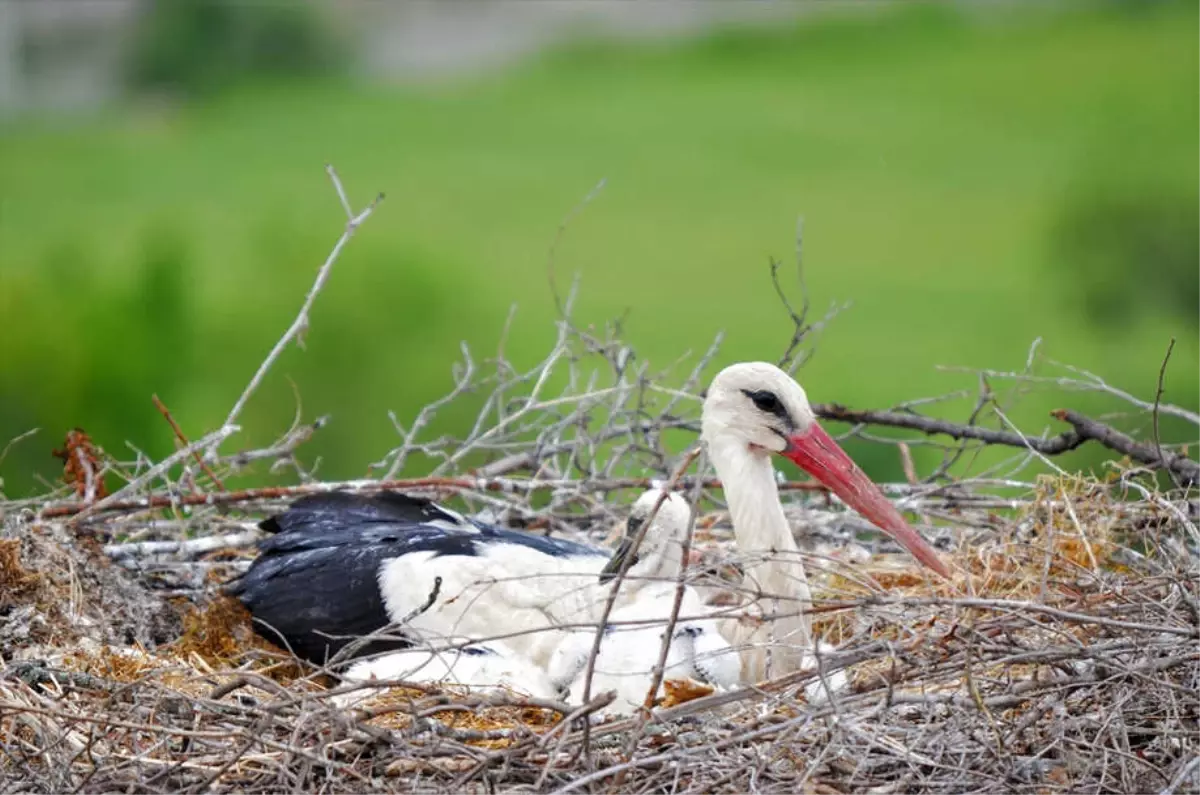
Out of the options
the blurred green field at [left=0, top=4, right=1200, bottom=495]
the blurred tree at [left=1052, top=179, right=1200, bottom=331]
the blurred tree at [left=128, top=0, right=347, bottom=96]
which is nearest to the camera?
the blurred green field at [left=0, top=4, right=1200, bottom=495]

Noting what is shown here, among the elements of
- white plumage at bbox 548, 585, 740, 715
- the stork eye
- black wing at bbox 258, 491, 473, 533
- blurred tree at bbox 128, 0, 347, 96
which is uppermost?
the stork eye

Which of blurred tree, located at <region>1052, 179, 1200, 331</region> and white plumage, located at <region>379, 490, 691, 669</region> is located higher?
white plumage, located at <region>379, 490, 691, 669</region>

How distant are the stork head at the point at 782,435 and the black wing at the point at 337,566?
56 centimetres

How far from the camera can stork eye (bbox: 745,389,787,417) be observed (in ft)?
13.7

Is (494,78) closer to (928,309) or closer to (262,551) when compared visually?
(928,309)

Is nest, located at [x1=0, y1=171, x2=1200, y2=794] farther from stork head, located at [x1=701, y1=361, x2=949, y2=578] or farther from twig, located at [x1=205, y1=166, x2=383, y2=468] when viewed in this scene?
twig, located at [x1=205, y1=166, x2=383, y2=468]

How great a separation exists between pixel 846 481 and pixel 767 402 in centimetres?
29

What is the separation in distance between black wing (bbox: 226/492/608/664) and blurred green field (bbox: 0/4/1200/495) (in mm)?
15982

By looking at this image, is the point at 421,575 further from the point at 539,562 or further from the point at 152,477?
the point at 152,477

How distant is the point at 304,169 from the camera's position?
38.4 m

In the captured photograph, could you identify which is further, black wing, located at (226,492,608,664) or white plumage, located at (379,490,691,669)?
black wing, located at (226,492,608,664)

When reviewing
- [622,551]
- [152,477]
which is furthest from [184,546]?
[622,551]

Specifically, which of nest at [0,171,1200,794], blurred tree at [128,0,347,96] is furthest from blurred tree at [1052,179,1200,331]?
nest at [0,171,1200,794]

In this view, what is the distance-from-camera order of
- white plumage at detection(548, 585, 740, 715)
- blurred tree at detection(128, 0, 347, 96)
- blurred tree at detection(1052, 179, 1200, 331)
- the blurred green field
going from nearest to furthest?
1. white plumage at detection(548, 585, 740, 715)
2. the blurred green field
3. blurred tree at detection(1052, 179, 1200, 331)
4. blurred tree at detection(128, 0, 347, 96)
